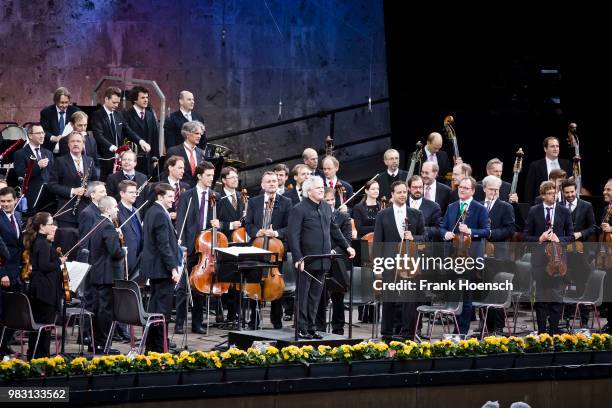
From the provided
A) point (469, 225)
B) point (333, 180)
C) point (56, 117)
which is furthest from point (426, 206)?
point (56, 117)

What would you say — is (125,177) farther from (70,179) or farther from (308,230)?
(308,230)

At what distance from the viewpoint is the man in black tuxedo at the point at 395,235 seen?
995 centimetres

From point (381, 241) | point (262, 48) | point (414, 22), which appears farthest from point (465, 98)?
point (381, 241)

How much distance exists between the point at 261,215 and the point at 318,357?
255 cm

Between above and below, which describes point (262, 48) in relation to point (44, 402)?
above

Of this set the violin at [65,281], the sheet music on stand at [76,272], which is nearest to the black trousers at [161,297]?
the sheet music on stand at [76,272]

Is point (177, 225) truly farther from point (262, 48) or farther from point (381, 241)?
point (262, 48)

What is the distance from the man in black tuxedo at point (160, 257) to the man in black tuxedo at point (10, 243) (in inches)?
38.5

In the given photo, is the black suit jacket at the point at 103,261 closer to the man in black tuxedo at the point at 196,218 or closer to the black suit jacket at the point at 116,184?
the man in black tuxedo at the point at 196,218

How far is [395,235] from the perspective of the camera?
998cm

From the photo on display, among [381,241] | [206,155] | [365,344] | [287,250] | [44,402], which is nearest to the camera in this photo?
[44,402]

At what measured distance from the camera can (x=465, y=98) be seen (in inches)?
579

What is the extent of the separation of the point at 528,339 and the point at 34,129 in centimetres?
517

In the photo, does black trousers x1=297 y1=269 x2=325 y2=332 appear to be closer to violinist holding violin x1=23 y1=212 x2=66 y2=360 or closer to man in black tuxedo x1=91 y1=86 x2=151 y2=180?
violinist holding violin x1=23 y1=212 x2=66 y2=360
